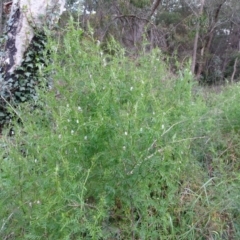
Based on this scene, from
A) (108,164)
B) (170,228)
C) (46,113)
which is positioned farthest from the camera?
Answer: (46,113)

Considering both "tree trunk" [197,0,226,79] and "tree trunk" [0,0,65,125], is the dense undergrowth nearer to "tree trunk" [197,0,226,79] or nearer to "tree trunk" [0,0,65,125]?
"tree trunk" [0,0,65,125]

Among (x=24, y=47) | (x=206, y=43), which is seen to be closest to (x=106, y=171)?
(x=24, y=47)

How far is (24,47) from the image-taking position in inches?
205

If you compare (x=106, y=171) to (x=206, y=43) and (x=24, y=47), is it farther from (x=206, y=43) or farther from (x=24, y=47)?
(x=206, y=43)

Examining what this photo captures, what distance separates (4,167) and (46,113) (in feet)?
2.41

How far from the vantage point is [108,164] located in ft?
7.18

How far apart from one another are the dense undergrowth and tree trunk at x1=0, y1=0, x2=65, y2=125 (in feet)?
7.76

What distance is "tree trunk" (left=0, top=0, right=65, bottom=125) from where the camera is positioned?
16.7 ft

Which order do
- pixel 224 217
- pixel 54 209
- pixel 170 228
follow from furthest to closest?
pixel 224 217
pixel 170 228
pixel 54 209

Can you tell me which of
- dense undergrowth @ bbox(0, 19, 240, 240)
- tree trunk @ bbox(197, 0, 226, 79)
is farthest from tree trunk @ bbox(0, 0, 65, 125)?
tree trunk @ bbox(197, 0, 226, 79)

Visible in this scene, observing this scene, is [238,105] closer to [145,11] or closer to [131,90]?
[131,90]

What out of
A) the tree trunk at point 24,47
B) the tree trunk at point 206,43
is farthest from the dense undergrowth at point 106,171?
the tree trunk at point 206,43

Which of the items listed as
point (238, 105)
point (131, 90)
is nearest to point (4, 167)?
point (131, 90)

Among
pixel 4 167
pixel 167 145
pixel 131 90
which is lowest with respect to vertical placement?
pixel 4 167
